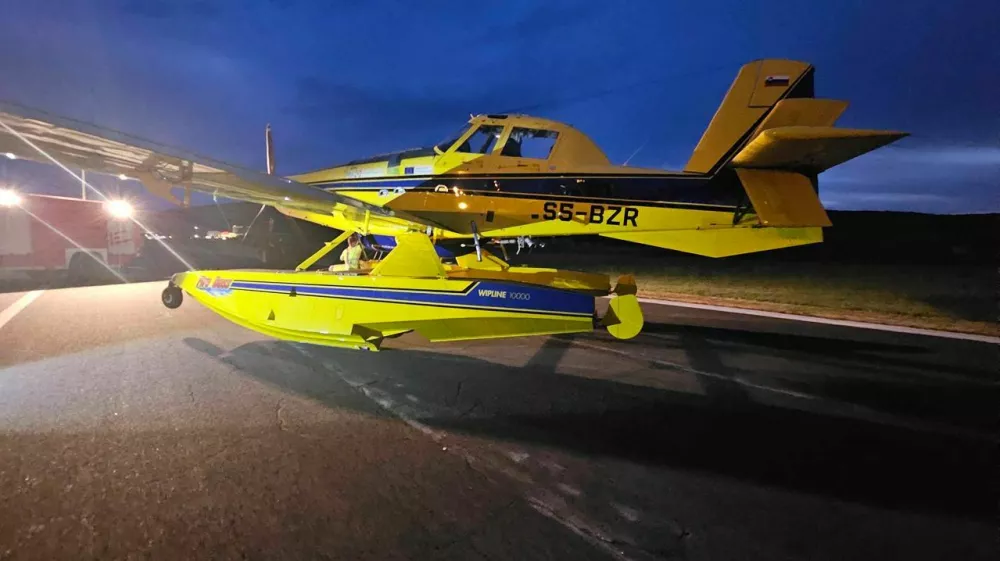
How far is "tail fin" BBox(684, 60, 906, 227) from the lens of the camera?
6020mm

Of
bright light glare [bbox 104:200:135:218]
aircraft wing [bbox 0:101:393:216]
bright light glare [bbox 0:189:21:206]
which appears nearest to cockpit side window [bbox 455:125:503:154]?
aircraft wing [bbox 0:101:393:216]

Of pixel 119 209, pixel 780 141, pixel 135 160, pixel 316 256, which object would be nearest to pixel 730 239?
pixel 780 141

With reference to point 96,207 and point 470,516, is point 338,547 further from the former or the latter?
point 96,207

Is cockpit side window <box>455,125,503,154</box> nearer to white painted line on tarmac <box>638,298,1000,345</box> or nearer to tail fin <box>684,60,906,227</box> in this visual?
tail fin <box>684,60,906,227</box>

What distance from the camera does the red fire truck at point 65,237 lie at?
13.1 metres

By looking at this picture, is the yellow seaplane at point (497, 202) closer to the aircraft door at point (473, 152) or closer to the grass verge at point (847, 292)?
the aircraft door at point (473, 152)

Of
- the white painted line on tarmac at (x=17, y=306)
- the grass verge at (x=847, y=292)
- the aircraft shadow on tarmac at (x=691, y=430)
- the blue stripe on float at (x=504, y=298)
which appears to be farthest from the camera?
the grass verge at (x=847, y=292)

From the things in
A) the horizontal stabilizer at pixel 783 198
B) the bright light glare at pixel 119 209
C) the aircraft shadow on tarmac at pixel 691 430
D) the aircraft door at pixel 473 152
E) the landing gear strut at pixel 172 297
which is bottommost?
the aircraft shadow on tarmac at pixel 691 430

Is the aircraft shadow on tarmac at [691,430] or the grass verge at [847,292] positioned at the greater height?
the grass verge at [847,292]

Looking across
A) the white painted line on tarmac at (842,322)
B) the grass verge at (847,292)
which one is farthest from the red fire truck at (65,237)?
the grass verge at (847,292)

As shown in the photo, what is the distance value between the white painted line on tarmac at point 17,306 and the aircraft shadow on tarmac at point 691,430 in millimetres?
5298

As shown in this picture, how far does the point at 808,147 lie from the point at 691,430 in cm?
461

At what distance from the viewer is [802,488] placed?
2799mm

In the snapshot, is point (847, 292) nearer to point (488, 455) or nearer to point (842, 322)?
point (842, 322)
